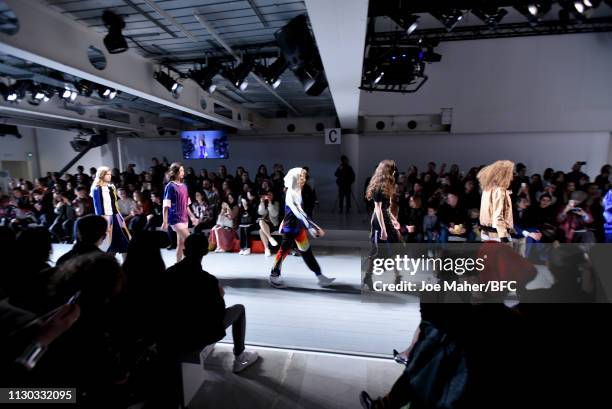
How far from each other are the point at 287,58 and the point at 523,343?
9.85ft

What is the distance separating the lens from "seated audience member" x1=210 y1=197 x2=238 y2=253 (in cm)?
503

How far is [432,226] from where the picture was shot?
4.25m

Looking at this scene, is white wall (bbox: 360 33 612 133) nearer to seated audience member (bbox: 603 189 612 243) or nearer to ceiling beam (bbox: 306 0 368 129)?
seated audience member (bbox: 603 189 612 243)

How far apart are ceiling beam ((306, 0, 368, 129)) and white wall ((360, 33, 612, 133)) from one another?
5183mm

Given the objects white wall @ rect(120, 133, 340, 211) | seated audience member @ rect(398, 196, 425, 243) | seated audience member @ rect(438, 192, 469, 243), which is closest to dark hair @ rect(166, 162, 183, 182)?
seated audience member @ rect(398, 196, 425, 243)

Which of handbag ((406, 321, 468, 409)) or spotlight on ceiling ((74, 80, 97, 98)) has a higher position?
spotlight on ceiling ((74, 80, 97, 98))

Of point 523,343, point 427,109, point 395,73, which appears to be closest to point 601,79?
point 427,109

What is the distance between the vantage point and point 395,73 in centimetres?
406

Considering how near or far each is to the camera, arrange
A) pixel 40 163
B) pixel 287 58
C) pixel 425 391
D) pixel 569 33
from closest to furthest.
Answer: pixel 425 391
pixel 287 58
pixel 569 33
pixel 40 163

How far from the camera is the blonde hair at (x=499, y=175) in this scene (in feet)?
8.85

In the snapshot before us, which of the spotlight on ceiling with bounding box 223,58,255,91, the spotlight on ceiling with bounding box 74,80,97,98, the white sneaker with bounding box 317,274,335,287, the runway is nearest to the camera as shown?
the runway

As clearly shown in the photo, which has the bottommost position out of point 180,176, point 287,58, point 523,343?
point 523,343

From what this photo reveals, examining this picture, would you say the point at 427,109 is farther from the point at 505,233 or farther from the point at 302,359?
the point at 302,359

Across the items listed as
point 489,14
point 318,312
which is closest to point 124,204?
point 318,312
